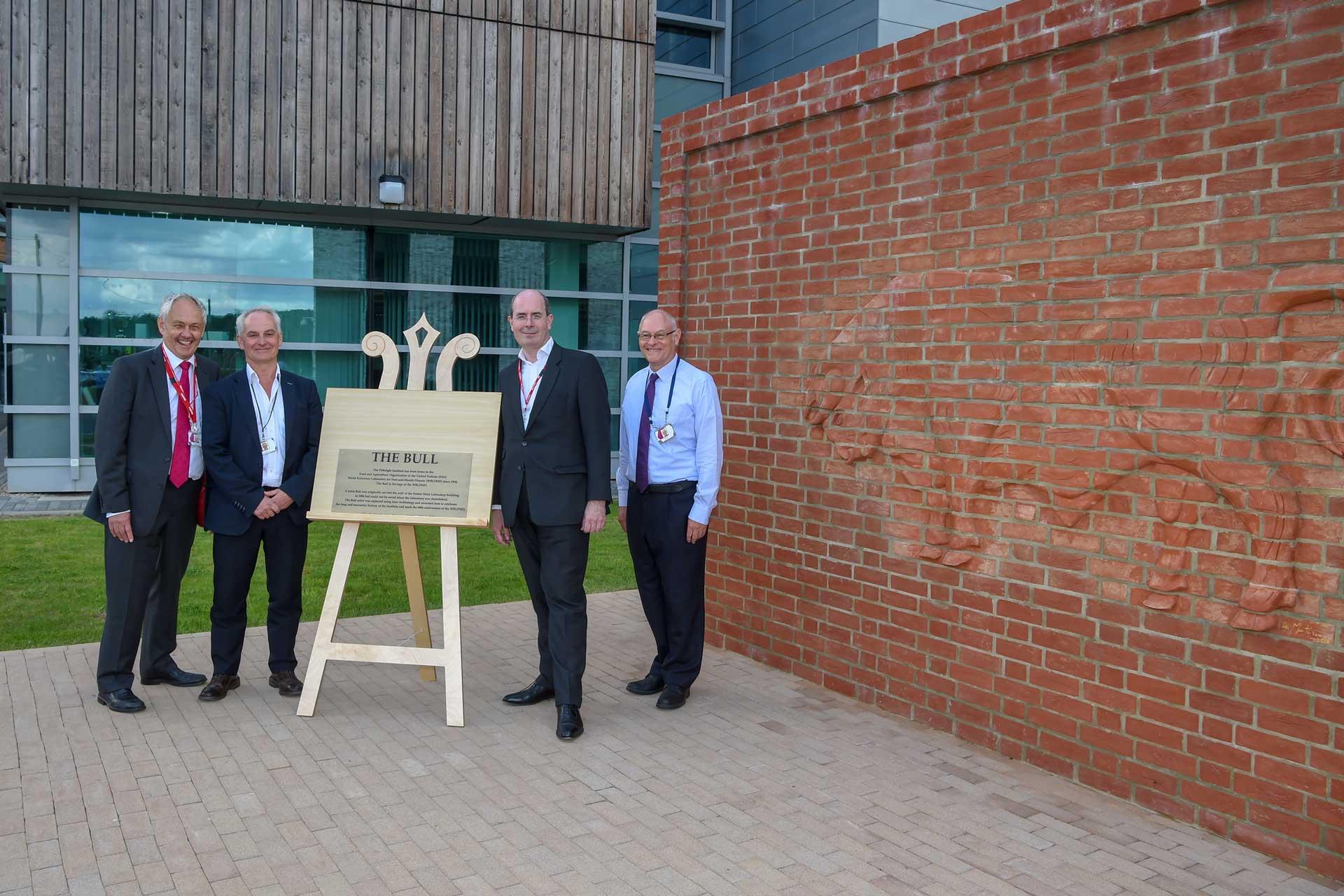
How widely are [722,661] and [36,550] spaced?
6347 mm

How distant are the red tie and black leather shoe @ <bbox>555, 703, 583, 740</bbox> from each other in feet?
6.84

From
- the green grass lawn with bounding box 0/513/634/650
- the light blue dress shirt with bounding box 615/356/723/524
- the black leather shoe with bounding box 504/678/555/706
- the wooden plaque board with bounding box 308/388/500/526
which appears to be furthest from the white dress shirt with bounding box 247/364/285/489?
the green grass lawn with bounding box 0/513/634/650

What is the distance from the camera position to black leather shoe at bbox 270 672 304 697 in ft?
17.9

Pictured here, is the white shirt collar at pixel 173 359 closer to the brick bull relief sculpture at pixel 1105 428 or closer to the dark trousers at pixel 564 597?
the dark trousers at pixel 564 597

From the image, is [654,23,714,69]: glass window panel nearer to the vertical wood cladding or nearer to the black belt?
the vertical wood cladding

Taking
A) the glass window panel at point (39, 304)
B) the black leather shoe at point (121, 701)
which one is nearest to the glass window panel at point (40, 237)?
the glass window panel at point (39, 304)

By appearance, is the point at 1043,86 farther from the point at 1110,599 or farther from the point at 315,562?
the point at 315,562

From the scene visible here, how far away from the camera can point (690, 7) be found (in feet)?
49.8

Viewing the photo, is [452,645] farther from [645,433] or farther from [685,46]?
[685,46]

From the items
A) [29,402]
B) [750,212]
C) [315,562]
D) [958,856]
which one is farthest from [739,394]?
[29,402]

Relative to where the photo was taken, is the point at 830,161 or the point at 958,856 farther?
the point at 830,161

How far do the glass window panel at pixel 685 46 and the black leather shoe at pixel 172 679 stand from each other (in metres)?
11.6

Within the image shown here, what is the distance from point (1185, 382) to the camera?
13.3 ft

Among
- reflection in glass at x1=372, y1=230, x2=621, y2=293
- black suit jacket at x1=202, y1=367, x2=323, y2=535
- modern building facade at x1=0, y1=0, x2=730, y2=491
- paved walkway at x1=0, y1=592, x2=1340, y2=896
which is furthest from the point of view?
reflection in glass at x1=372, y1=230, x2=621, y2=293
